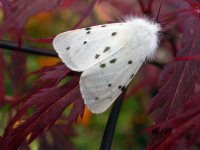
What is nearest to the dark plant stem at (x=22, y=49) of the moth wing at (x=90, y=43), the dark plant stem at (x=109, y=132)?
the moth wing at (x=90, y=43)

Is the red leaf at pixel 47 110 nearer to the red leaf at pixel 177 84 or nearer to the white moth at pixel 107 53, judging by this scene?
the white moth at pixel 107 53

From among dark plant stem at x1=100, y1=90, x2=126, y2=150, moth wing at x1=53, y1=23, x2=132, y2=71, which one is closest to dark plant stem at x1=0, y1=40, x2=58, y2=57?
moth wing at x1=53, y1=23, x2=132, y2=71

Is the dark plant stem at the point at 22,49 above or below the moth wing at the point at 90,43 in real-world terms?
below

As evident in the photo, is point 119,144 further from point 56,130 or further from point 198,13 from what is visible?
point 198,13

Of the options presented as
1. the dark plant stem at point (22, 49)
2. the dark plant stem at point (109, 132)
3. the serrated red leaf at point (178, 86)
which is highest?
the serrated red leaf at point (178, 86)

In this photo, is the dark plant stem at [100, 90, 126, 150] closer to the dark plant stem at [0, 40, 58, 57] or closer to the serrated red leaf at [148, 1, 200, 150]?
the serrated red leaf at [148, 1, 200, 150]

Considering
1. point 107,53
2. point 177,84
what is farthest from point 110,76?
point 177,84

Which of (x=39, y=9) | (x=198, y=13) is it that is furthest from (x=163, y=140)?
(x=39, y=9)

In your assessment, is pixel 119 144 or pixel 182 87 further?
pixel 119 144

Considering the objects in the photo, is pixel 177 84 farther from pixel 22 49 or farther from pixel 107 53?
pixel 22 49
